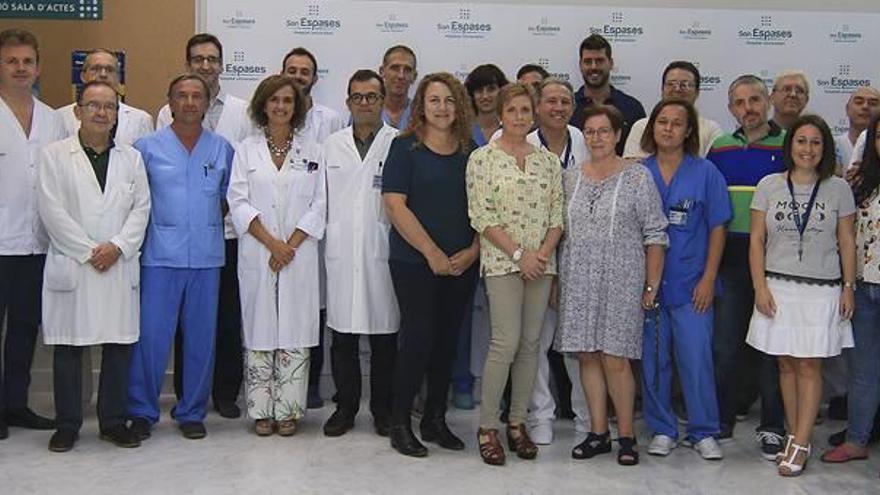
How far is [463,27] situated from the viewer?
5.75 m

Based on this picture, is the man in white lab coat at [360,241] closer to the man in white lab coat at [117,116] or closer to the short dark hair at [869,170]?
the man in white lab coat at [117,116]

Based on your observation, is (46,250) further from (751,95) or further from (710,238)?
(751,95)

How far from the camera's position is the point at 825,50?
5.86m

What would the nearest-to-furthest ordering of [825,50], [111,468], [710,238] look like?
[111,468] → [710,238] → [825,50]

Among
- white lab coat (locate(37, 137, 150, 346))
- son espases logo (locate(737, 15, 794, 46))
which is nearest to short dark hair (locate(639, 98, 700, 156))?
son espases logo (locate(737, 15, 794, 46))

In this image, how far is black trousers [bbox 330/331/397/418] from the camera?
14.7 feet

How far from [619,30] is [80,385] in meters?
3.67

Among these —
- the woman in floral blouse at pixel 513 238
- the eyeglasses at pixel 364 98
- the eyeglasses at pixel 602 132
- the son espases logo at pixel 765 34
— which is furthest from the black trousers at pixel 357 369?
the son espases logo at pixel 765 34

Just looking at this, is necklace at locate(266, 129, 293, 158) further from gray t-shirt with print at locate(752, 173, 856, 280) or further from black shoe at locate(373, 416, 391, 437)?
gray t-shirt with print at locate(752, 173, 856, 280)

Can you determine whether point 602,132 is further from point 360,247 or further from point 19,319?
→ point 19,319

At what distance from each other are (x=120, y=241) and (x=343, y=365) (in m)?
1.16

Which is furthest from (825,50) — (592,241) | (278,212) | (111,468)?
(111,468)

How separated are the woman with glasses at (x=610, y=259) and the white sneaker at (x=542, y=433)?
24 cm

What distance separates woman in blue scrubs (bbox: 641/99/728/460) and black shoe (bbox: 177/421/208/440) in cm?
208
